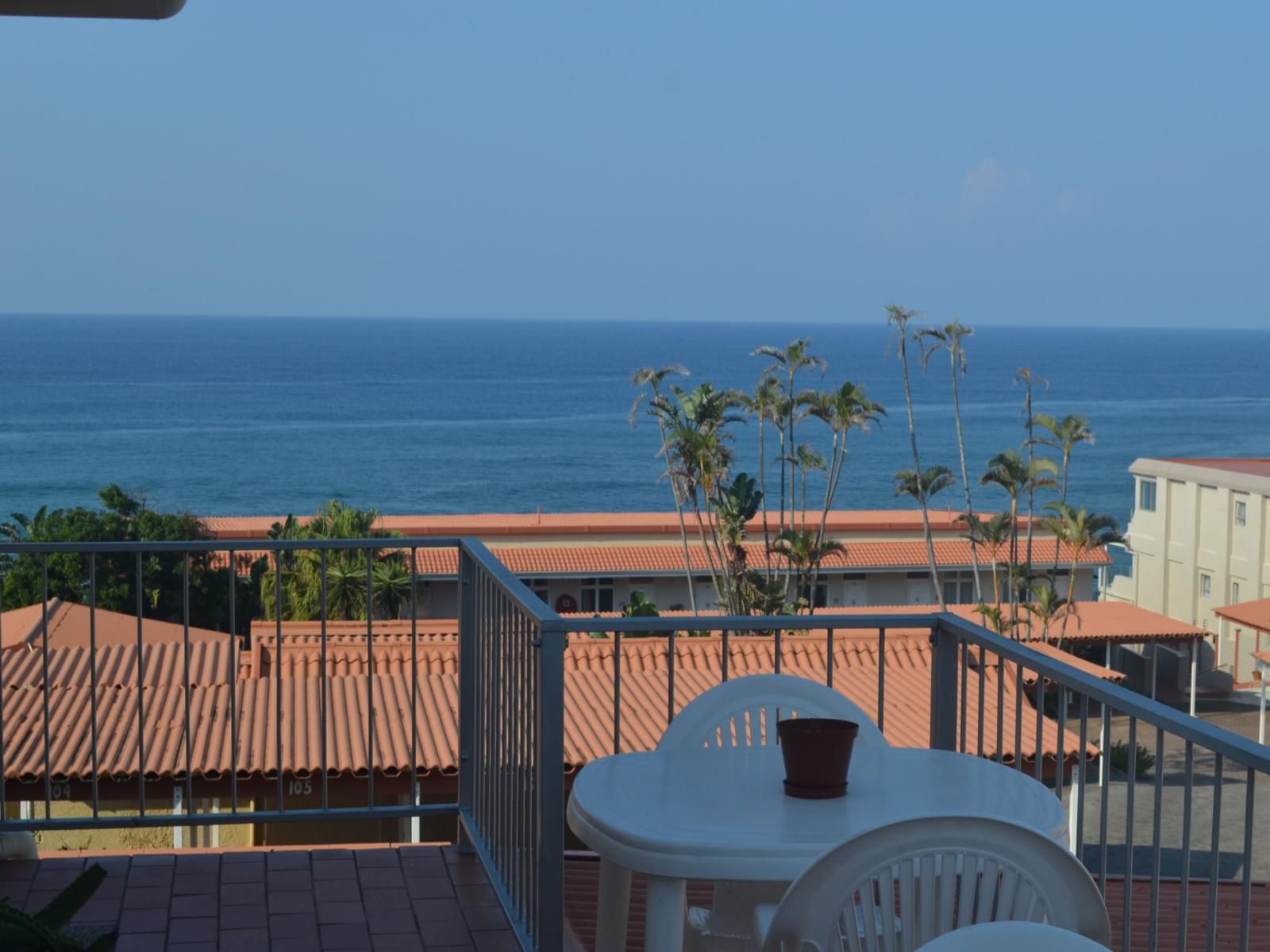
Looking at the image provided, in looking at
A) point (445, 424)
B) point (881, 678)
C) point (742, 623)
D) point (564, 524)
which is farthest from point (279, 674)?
point (445, 424)

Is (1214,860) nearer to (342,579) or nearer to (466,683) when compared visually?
(466,683)

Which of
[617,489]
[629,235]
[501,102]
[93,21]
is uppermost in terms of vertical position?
[501,102]

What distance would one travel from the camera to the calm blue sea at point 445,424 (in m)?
72.9

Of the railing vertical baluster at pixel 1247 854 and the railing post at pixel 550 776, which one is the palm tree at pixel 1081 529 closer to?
the railing post at pixel 550 776

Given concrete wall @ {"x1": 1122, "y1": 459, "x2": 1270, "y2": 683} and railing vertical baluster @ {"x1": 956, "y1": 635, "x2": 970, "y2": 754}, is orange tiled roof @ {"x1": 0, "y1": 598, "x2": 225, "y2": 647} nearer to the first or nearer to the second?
railing vertical baluster @ {"x1": 956, "y1": 635, "x2": 970, "y2": 754}

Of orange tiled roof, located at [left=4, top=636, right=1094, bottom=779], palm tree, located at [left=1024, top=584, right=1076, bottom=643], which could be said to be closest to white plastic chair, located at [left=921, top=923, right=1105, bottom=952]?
orange tiled roof, located at [left=4, top=636, right=1094, bottom=779]

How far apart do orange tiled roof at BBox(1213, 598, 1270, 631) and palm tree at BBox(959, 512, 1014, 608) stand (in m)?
7.47

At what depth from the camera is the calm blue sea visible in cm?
7288

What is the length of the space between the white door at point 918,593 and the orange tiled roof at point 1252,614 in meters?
13.4

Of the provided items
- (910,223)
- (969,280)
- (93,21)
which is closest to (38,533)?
(93,21)

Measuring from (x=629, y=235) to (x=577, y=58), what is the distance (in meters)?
25.0

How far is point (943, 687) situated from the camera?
3.29 metres

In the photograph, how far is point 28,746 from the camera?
12.9 metres

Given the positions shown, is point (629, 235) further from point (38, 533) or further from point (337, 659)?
point (337, 659)
